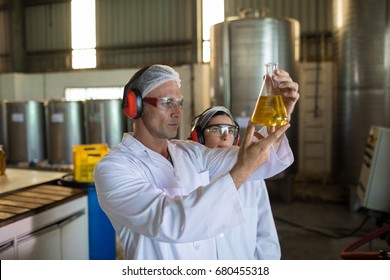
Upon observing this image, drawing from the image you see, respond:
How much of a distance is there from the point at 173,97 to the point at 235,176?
320mm

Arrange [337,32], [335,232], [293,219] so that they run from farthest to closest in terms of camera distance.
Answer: [337,32] < [293,219] < [335,232]

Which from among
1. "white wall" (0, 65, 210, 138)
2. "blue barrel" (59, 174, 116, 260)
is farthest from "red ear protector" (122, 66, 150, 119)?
"white wall" (0, 65, 210, 138)

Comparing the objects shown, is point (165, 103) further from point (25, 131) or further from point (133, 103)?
point (25, 131)

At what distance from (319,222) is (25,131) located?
3.59 meters

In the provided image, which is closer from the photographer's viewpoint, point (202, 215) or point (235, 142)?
point (202, 215)

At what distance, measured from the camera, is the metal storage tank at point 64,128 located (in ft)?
15.2

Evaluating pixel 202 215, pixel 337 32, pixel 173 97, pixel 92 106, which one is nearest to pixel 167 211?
pixel 202 215

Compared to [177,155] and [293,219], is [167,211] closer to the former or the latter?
[177,155]

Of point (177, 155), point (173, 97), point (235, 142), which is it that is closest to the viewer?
point (173, 97)

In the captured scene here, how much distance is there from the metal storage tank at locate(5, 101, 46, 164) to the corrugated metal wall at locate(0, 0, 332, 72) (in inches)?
98.4

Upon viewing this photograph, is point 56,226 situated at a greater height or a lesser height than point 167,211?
lesser

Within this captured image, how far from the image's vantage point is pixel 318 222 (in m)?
4.10

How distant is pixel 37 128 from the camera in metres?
4.93

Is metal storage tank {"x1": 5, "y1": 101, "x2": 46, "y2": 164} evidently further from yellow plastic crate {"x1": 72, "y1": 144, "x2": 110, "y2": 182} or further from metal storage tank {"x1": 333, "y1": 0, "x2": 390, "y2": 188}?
metal storage tank {"x1": 333, "y1": 0, "x2": 390, "y2": 188}
